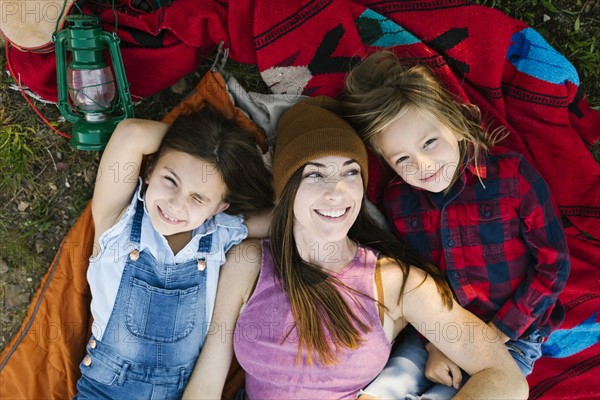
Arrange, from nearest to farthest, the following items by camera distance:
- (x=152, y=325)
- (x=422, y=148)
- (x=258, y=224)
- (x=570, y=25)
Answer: (x=422, y=148) → (x=152, y=325) → (x=258, y=224) → (x=570, y=25)

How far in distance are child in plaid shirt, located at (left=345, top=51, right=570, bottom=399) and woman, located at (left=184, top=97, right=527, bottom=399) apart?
0.36 feet

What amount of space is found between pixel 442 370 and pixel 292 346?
74 centimetres

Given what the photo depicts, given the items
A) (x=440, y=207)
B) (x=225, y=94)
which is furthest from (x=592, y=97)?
(x=225, y=94)

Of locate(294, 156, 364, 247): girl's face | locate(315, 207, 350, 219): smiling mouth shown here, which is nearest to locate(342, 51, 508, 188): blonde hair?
Answer: locate(294, 156, 364, 247): girl's face

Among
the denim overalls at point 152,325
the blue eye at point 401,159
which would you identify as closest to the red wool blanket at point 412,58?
the blue eye at point 401,159

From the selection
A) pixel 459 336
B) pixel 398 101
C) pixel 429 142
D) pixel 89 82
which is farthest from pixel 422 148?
pixel 89 82

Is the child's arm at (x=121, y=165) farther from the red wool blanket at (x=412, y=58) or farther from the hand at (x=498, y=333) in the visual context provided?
the hand at (x=498, y=333)

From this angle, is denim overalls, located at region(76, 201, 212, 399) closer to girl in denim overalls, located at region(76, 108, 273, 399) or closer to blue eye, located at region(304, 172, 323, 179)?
girl in denim overalls, located at region(76, 108, 273, 399)

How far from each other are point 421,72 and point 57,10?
1.67 metres

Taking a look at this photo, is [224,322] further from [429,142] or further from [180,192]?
[429,142]

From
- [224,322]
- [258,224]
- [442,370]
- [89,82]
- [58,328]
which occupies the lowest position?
[442,370]

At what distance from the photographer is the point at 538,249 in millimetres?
2674

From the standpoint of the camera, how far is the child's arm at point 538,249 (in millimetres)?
2650

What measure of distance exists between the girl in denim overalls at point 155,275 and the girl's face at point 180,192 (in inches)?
3.2
